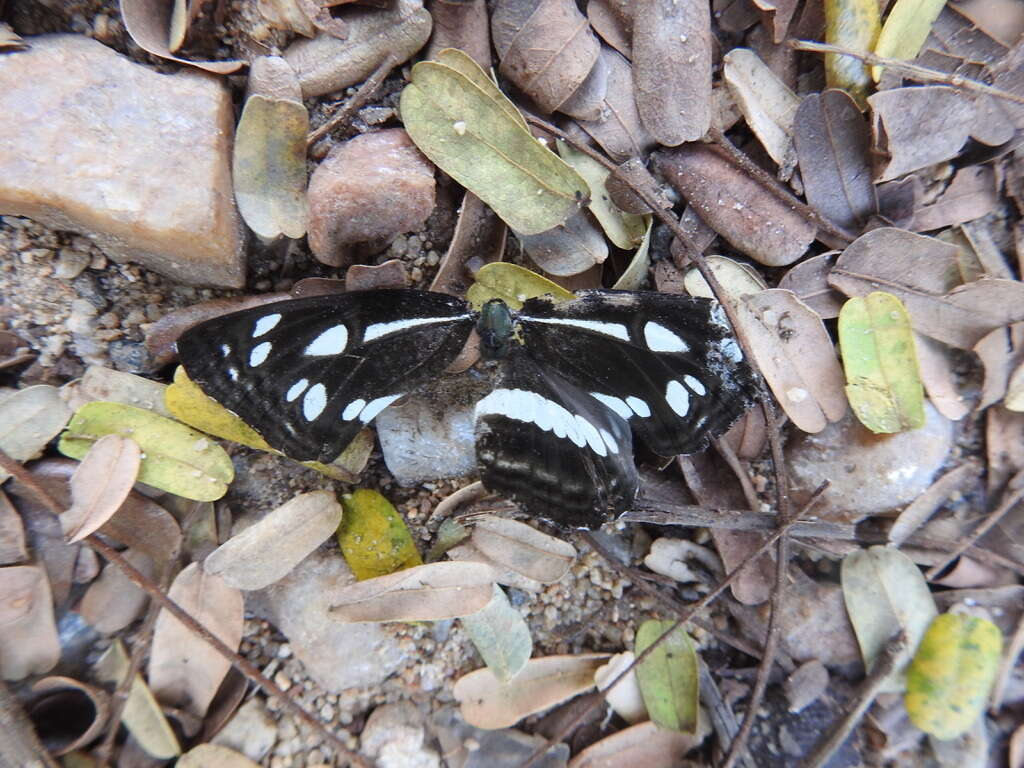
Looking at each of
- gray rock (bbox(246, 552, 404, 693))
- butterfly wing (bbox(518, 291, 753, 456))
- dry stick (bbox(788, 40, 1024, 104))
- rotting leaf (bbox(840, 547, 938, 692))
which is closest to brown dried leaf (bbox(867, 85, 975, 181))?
dry stick (bbox(788, 40, 1024, 104))

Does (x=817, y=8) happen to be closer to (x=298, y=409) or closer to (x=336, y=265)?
(x=336, y=265)

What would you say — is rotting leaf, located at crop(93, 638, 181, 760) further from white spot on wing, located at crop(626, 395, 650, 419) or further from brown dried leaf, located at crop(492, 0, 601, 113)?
brown dried leaf, located at crop(492, 0, 601, 113)

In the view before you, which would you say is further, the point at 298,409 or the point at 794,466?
the point at 794,466

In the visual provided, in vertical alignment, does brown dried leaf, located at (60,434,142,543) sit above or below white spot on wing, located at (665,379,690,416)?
below

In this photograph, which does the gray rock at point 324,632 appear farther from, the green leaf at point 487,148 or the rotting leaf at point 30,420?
the green leaf at point 487,148

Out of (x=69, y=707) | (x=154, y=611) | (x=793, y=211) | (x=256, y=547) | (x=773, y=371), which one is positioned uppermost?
(x=793, y=211)

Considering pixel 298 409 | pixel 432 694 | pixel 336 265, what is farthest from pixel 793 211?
pixel 432 694

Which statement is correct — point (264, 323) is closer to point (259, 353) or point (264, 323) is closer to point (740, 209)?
point (259, 353)
